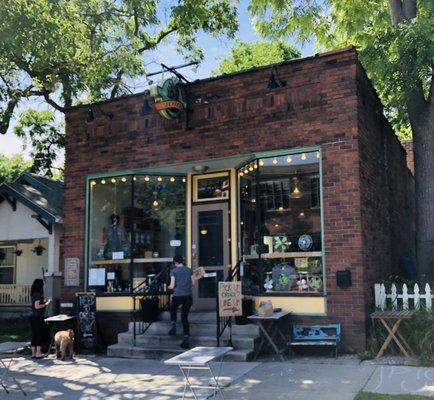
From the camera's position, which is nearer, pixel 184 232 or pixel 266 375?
pixel 266 375

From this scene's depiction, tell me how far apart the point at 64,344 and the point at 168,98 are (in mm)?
5209

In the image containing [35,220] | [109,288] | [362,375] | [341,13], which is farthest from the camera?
[35,220]

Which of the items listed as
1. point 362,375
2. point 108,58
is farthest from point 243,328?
point 108,58

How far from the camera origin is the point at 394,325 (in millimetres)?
8852

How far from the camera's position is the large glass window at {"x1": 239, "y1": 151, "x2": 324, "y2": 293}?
1012 centimetres

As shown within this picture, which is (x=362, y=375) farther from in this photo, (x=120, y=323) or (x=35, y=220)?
(x=35, y=220)

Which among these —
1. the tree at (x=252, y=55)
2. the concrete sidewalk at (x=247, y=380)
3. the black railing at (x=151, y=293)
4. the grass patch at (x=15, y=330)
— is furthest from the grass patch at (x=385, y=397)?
the tree at (x=252, y=55)

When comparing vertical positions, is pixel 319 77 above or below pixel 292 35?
below

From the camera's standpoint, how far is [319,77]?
33.4 feet

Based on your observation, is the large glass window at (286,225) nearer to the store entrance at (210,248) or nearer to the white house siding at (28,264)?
the store entrance at (210,248)

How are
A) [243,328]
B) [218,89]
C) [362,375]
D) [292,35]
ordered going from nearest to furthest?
[362,375]
[243,328]
[218,89]
[292,35]

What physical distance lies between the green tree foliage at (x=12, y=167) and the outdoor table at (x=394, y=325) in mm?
23651

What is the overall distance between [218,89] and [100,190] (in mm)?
3644

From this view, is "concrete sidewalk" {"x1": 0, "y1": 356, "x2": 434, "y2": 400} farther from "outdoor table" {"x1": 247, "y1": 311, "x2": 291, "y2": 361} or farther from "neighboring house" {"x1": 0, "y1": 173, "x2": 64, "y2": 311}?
"neighboring house" {"x1": 0, "y1": 173, "x2": 64, "y2": 311}
